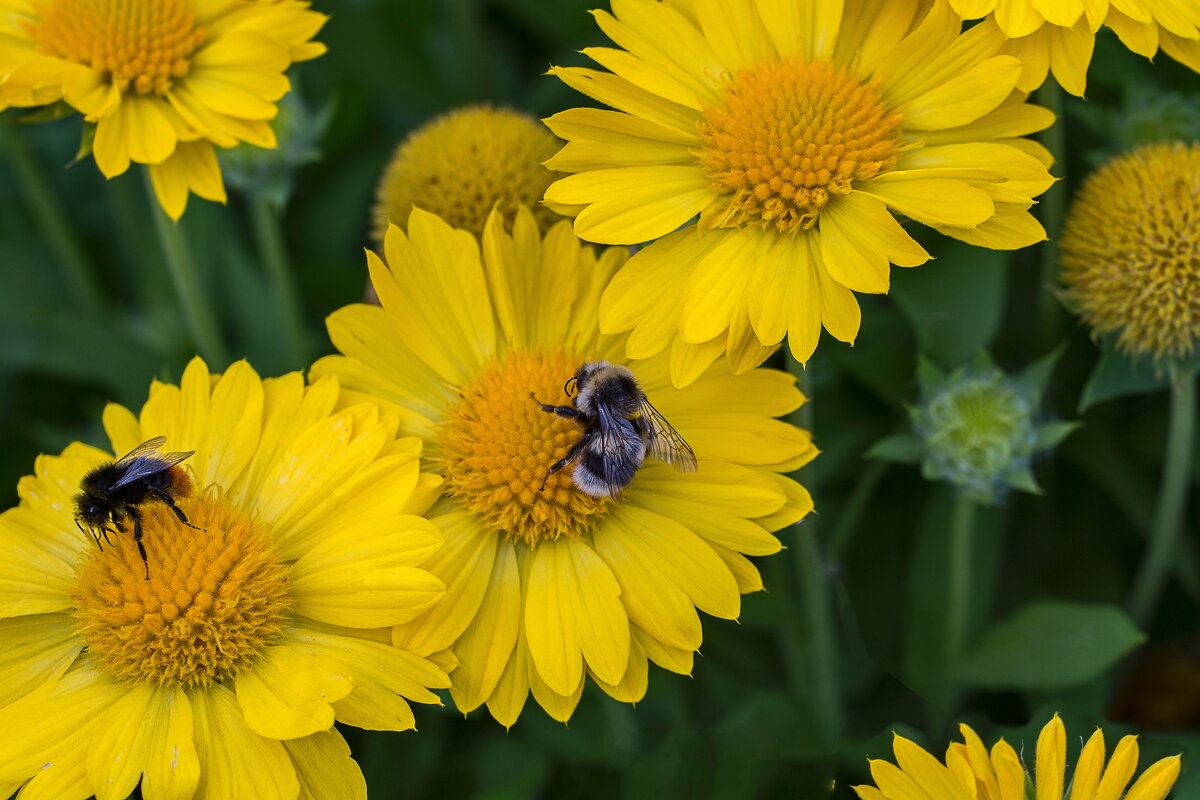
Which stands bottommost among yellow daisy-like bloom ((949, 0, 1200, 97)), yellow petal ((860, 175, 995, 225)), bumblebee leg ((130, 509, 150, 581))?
bumblebee leg ((130, 509, 150, 581))

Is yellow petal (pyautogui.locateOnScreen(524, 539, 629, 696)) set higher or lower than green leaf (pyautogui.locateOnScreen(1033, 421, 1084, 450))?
lower

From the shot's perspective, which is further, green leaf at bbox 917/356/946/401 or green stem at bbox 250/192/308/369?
green stem at bbox 250/192/308/369

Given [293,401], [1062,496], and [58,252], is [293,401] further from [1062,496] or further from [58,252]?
[1062,496]

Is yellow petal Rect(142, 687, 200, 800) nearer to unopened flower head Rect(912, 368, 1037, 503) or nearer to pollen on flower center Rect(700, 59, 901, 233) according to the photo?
pollen on flower center Rect(700, 59, 901, 233)

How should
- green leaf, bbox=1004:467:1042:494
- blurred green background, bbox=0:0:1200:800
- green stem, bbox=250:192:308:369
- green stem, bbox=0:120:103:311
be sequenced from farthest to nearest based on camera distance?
green stem, bbox=0:120:103:311 → green stem, bbox=250:192:308:369 → blurred green background, bbox=0:0:1200:800 → green leaf, bbox=1004:467:1042:494

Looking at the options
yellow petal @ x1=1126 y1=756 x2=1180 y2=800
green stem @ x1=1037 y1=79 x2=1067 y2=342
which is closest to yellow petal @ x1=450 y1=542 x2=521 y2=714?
yellow petal @ x1=1126 y1=756 x2=1180 y2=800

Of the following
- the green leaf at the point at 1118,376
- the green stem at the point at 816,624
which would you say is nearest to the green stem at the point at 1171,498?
the green leaf at the point at 1118,376
